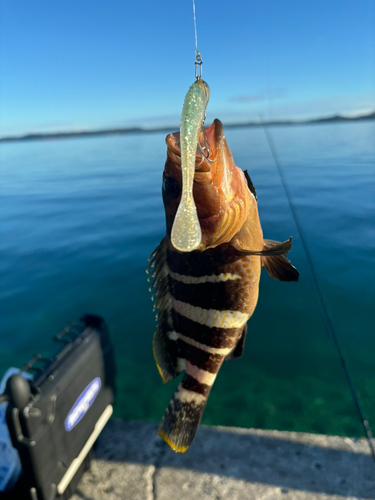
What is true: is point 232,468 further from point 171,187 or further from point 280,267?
point 171,187

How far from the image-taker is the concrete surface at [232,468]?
2699 millimetres

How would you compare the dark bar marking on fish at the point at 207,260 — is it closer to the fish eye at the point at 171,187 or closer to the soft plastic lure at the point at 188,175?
the fish eye at the point at 171,187

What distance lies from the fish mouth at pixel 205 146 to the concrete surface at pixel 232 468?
2.71 meters

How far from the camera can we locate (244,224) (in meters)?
1.85

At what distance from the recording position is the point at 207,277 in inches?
70.9

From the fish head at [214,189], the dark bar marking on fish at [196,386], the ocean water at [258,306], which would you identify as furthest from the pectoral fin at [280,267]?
the ocean water at [258,306]

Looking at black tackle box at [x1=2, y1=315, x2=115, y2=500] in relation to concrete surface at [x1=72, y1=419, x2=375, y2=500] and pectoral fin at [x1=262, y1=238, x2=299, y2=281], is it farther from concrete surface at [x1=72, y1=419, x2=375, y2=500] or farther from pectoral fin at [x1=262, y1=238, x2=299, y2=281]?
pectoral fin at [x1=262, y1=238, x2=299, y2=281]

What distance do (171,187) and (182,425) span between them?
1535 millimetres

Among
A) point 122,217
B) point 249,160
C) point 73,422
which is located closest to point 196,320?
point 73,422

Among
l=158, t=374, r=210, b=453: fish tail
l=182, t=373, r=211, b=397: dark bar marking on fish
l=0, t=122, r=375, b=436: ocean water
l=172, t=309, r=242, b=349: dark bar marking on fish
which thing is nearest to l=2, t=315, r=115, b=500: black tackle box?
l=158, t=374, r=210, b=453: fish tail

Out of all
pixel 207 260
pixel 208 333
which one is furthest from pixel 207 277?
Result: pixel 208 333

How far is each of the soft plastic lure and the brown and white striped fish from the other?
0.39 m

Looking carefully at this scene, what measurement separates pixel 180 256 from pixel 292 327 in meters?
4.36

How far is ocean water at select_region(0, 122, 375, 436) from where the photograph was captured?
4.23 metres
